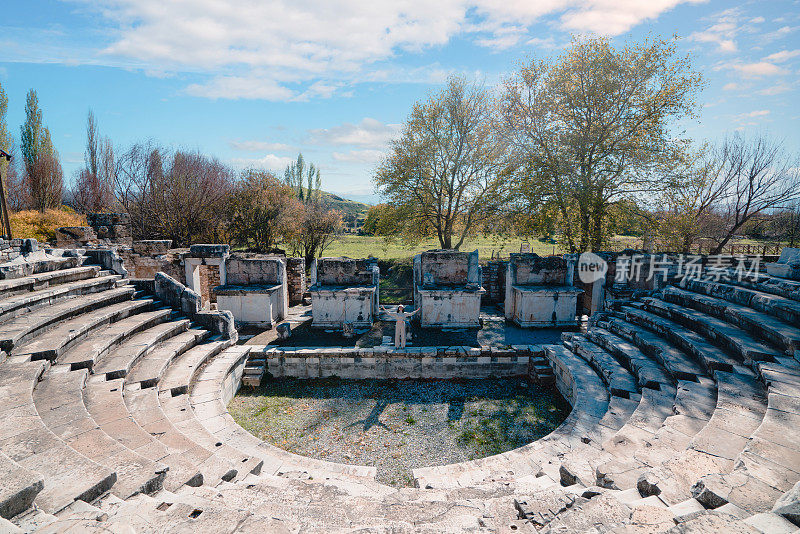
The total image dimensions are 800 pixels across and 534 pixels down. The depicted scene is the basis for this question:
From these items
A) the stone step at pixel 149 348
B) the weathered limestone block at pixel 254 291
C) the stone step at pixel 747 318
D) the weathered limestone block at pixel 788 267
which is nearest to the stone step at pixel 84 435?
the stone step at pixel 149 348

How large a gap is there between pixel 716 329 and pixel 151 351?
41.2ft

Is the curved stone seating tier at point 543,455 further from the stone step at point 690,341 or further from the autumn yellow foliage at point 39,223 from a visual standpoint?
the autumn yellow foliage at point 39,223

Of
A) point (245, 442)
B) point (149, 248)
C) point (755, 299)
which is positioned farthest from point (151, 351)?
point (755, 299)

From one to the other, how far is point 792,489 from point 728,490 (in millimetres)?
492

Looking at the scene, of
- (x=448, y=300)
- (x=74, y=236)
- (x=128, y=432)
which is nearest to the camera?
(x=128, y=432)

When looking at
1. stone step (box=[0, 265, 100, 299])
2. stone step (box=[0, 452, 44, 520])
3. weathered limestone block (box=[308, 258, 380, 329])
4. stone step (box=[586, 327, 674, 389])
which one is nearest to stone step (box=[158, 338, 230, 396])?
stone step (box=[0, 265, 100, 299])

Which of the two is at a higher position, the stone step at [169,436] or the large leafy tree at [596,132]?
the large leafy tree at [596,132]

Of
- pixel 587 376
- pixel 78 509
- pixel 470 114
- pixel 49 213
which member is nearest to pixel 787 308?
pixel 587 376

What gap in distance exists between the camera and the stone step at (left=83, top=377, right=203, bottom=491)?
4.40 m

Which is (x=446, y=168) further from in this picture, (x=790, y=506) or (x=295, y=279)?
(x=790, y=506)

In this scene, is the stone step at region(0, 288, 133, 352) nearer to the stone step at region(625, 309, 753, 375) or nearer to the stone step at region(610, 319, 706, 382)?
the stone step at region(610, 319, 706, 382)

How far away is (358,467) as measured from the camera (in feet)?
20.0

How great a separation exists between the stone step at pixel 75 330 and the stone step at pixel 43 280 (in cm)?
125

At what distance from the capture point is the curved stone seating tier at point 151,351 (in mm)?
6836
